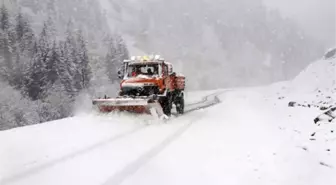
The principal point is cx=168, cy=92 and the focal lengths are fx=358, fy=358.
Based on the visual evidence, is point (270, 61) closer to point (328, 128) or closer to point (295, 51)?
point (295, 51)

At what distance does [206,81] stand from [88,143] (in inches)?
3724

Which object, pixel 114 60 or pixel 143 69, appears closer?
pixel 143 69

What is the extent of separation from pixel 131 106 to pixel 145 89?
60.8 inches

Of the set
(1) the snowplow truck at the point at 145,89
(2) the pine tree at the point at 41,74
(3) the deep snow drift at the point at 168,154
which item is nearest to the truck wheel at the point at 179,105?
(1) the snowplow truck at the point at 145,89

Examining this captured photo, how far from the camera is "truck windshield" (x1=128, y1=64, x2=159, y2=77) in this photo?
14.8 m

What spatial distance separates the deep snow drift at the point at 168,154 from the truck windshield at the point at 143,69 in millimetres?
4277

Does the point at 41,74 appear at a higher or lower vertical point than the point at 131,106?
higher

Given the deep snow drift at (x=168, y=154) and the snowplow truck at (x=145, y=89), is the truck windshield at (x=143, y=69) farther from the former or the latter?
the deep snow drift at (x=168, y=154)

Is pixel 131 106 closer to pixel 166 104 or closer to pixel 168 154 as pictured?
pixel 166 104

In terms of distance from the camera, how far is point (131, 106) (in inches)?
504

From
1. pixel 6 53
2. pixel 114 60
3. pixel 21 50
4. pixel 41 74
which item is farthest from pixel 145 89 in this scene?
pixel 114 60

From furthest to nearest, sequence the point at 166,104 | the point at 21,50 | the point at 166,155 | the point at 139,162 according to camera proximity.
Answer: the point at 21,50 → the point at 166,104 → the point at 166,155 → the point at 139,162

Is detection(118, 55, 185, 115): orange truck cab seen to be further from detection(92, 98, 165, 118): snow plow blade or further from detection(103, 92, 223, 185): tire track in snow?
detection(103, 92, 223, 185): tire track in snow

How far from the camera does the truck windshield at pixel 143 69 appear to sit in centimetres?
1477
